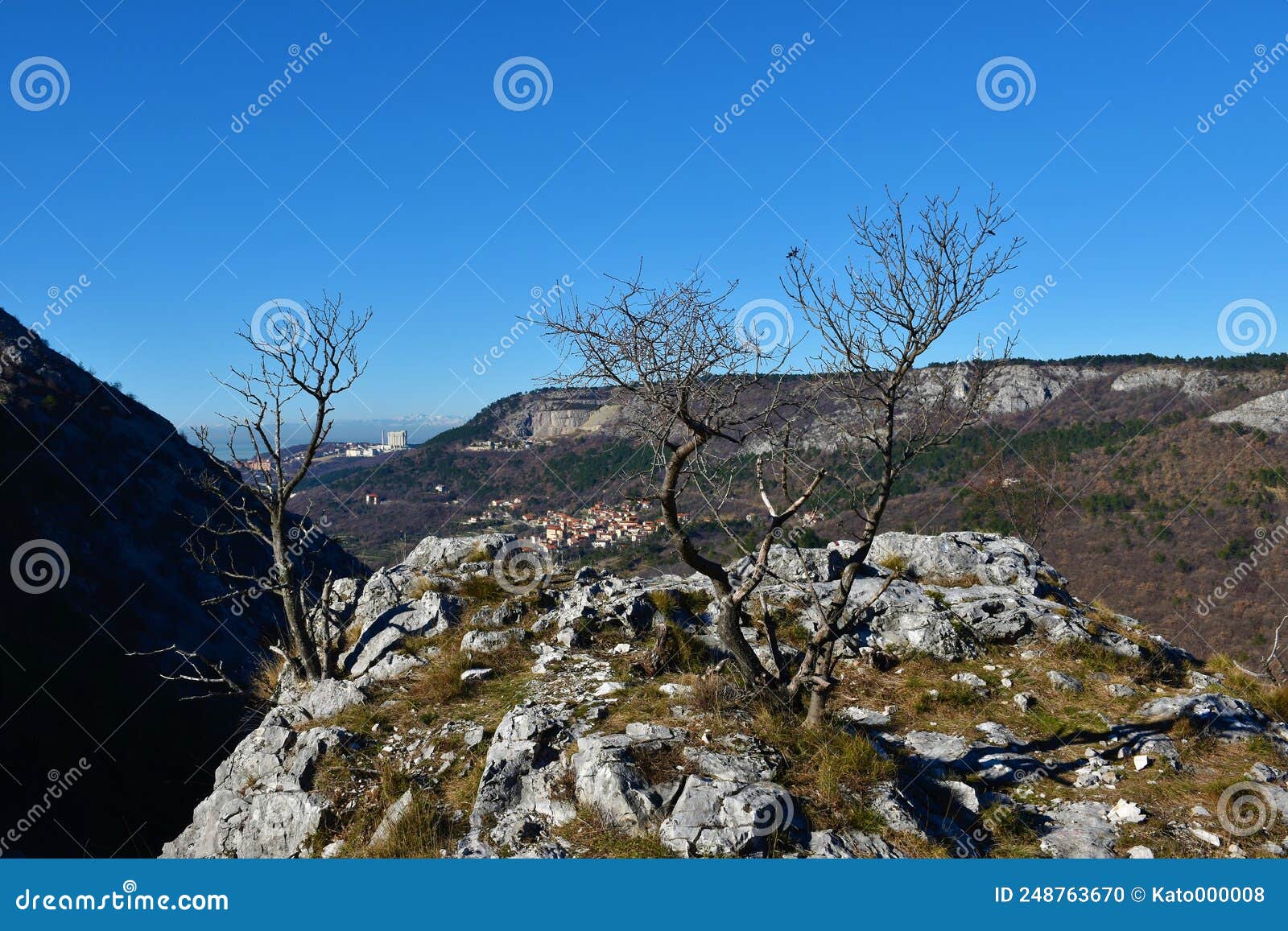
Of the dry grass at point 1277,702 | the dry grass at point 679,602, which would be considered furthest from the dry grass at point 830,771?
the dry grass at point 1277,702

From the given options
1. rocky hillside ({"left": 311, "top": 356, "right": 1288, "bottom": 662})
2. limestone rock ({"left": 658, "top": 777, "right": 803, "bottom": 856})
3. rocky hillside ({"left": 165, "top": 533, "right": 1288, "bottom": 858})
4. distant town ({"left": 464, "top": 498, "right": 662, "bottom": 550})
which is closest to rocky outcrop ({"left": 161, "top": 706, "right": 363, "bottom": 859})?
rocky hillside ({"left": 165, "top": 533, "right": 1288, "bottom": 858})

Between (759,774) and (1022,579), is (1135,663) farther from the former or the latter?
(759,774)

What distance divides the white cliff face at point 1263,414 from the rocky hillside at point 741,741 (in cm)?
7763

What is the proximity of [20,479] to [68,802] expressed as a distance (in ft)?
73.6

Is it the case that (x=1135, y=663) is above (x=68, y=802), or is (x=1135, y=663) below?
above

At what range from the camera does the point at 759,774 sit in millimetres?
6641

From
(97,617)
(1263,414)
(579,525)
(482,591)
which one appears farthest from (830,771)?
(1263,414)

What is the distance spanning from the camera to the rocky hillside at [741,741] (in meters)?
6.33

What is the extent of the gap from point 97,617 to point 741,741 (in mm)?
37481

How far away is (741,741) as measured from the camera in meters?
7.22

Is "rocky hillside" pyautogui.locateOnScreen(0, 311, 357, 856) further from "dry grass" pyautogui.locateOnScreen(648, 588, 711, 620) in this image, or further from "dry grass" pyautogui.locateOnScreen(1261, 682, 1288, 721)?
"dry grass" pyautogui.locateOnScreen(1261, 682, 1288, 721)

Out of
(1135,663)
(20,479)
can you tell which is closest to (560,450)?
(20,479)

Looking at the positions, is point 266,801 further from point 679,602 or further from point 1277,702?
point 1277,702

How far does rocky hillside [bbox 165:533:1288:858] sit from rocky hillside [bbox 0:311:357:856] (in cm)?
506
